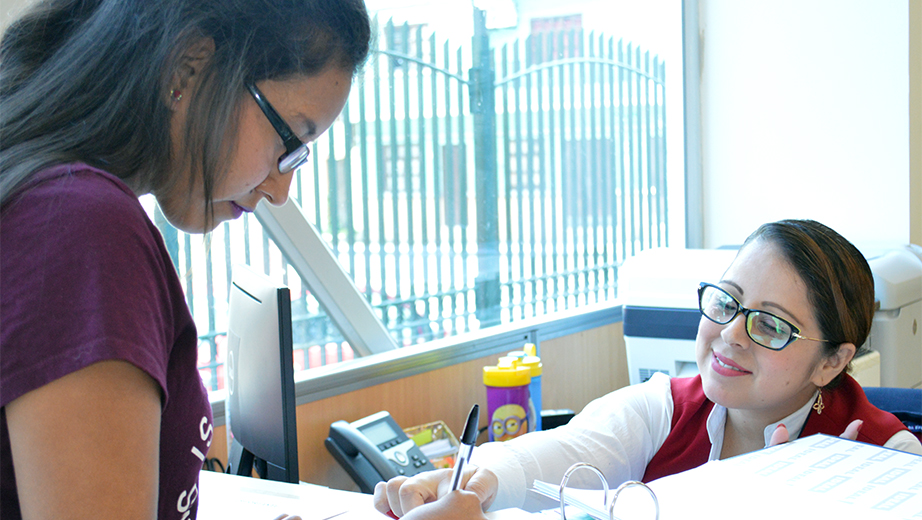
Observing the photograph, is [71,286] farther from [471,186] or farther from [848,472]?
[471,186]

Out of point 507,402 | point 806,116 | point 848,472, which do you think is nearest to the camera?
point 848,472

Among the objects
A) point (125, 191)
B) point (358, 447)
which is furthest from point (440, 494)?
point (358, 447)

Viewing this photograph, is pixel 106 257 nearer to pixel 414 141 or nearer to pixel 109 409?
pixel 109 409

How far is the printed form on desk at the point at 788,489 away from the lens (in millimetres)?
667

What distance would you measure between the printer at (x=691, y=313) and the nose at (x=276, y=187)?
1.50 meters

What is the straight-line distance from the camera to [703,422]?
131cm

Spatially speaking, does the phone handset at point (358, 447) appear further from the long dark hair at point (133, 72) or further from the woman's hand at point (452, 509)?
the long dark hair at point (133, 72)

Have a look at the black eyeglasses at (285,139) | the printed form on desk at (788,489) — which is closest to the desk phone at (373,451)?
the printed form on desk at (788,489)

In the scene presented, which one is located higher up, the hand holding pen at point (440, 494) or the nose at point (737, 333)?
the nose at point (737, 333)

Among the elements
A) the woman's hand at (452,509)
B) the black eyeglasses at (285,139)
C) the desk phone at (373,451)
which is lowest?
the desk phone at (373,451)

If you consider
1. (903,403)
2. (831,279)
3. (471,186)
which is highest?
(471,186)

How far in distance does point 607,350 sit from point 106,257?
2293mm

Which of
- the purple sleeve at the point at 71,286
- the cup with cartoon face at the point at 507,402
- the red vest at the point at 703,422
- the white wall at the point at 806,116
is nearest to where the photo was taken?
the purple sleeve at the point at 71,286

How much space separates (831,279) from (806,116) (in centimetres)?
182
